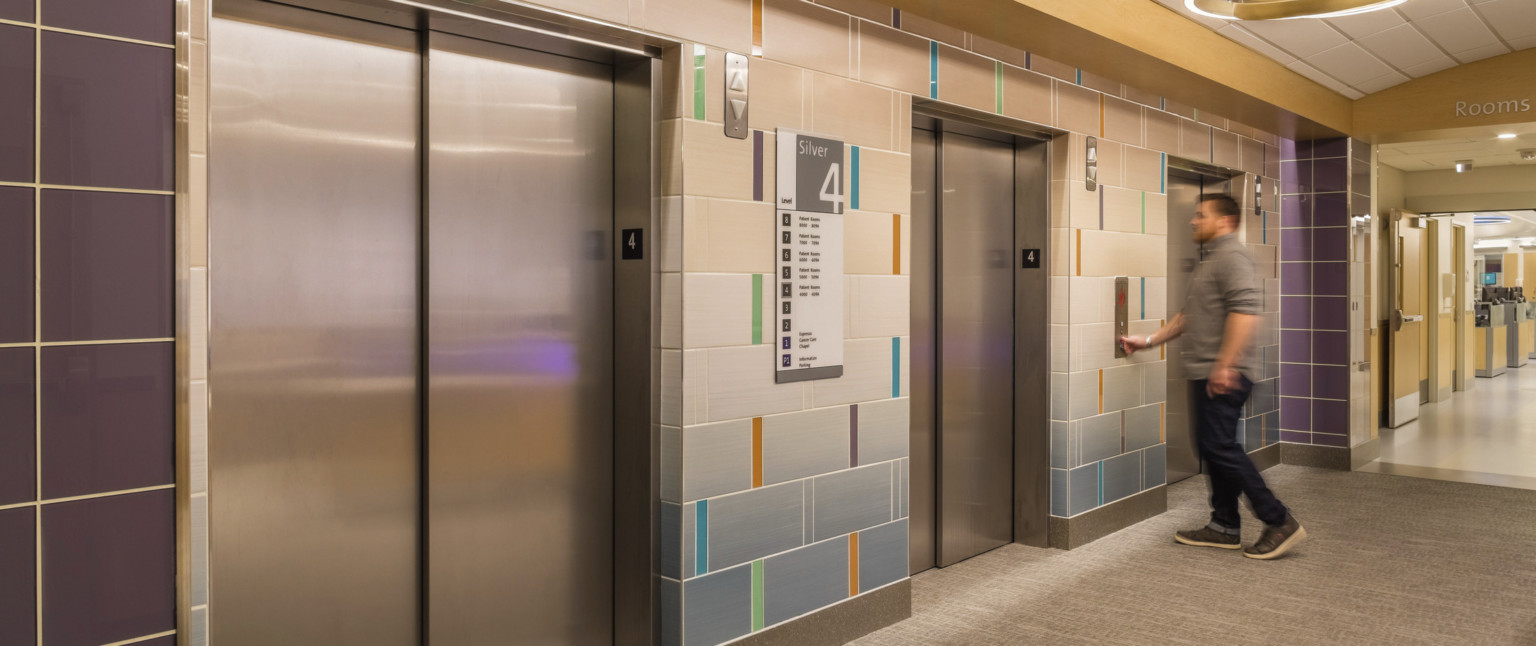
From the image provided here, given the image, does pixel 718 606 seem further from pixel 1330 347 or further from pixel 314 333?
pixel 1330 347

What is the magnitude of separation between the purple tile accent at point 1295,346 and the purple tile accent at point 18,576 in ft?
24.0

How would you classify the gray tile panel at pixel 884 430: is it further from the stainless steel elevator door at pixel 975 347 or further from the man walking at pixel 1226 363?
the man walking at pixel 1226 363

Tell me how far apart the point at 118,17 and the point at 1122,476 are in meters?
4.58

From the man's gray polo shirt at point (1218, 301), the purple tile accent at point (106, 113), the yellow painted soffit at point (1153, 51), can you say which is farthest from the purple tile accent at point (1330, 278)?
the purple tile accent at point (106, 113)

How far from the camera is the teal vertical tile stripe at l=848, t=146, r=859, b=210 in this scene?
3297 mm

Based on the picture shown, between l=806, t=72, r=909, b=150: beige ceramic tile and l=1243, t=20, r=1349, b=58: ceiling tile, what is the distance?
229cm

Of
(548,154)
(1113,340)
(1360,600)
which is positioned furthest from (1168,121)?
(548,154)

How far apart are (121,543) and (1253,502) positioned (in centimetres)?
437

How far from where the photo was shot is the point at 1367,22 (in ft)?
15.7

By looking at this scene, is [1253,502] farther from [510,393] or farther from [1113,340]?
[510,393]

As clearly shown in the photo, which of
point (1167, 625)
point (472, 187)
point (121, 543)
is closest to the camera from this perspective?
point (121, 543)

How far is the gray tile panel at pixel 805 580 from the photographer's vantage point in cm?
307

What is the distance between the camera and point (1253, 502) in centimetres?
435

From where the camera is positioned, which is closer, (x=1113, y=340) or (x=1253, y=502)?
(x=1253, y=502)
